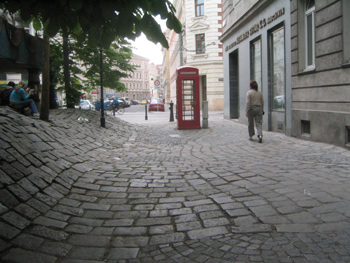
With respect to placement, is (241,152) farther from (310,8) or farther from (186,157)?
(310,8)

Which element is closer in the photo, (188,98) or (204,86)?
(188,98)

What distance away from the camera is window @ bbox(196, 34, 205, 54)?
36.3 m

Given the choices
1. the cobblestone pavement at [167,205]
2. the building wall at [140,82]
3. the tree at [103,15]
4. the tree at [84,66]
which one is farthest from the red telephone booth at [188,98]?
the building wall at [140,82]

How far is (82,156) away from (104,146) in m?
2.10

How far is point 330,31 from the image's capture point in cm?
841

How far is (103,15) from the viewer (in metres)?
3.61

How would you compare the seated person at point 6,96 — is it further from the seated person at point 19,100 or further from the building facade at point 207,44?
the building facade at point 207,44

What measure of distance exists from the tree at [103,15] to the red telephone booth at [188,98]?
435 inches

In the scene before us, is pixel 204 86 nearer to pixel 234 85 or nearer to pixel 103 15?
pixel 234 85

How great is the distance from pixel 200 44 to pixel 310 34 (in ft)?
90.3

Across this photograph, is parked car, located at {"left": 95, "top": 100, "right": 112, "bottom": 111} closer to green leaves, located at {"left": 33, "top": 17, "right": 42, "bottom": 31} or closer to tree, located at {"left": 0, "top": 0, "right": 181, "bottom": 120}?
green leaves, located at {"left": 33, "top": 17, "right": 42, "bottom": 31}

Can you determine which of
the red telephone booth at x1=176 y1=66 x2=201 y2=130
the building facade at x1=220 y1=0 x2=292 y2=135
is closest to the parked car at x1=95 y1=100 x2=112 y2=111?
the red telephone booth at x1=176 y1=66 x2=201 y2=130

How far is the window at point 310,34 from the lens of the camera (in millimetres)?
9656

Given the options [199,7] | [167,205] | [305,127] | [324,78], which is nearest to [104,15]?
[167,205]
